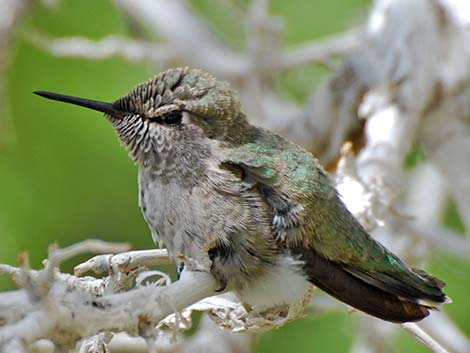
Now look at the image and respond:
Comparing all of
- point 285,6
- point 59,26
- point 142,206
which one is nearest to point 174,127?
point 142,206

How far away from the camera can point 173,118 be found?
328 centimetres

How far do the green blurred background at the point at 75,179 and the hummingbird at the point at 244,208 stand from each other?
219cm

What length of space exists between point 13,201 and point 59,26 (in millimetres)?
1464

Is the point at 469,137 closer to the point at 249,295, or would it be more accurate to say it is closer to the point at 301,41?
the point at 249,295

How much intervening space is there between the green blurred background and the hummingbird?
2.19 metres

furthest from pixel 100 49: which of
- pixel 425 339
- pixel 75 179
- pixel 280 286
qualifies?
pixel 425 339

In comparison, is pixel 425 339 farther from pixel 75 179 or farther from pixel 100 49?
pixel 75 179

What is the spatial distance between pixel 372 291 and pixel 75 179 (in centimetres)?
325

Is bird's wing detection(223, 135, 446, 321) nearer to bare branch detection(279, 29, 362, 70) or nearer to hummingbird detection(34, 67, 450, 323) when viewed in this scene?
hummingbird detection(34, 67, 450, 323)

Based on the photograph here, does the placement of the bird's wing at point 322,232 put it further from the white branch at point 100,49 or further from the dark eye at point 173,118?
the white branch at point 100,49

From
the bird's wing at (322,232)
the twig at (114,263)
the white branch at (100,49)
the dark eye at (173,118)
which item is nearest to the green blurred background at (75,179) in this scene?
the white branch at (100,49)

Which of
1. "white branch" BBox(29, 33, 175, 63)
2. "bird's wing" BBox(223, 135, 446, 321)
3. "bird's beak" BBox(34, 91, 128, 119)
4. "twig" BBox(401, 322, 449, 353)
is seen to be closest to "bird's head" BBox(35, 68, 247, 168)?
"bird's beak" BBox(34, 91, 128, 119)

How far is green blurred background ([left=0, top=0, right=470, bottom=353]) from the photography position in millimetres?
5484

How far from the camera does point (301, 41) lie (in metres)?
6.98
